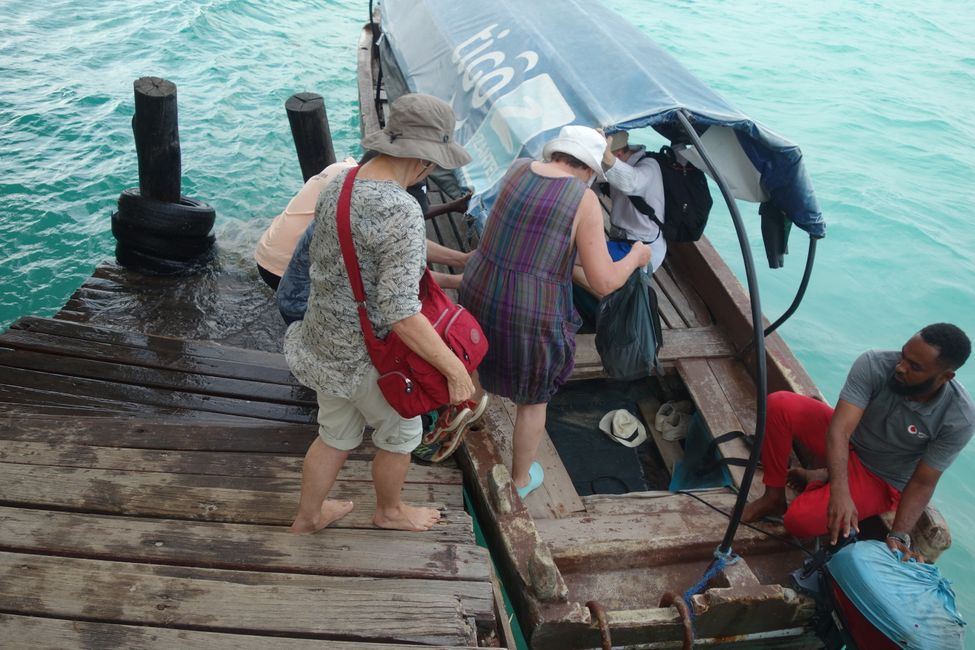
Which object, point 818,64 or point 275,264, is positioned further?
point 818,64

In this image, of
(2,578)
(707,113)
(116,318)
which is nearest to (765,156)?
(707,113)

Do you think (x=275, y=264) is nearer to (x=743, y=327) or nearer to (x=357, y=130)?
(x=743, y=327)

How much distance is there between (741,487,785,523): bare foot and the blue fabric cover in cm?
58

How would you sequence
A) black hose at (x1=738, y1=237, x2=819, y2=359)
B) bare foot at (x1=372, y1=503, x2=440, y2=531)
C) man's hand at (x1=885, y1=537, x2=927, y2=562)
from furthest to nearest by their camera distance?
black hose at (x1=738, y1=237, x2=819, y2=359), man's hand at (x1=885, y1=537, x2=927, y2=562), bare foot at (x1=372, y1=503, x2=440, y2=531)

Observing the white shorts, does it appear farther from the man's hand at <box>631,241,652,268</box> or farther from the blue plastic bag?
the blue plastic bag

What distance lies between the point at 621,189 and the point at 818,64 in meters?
17.1

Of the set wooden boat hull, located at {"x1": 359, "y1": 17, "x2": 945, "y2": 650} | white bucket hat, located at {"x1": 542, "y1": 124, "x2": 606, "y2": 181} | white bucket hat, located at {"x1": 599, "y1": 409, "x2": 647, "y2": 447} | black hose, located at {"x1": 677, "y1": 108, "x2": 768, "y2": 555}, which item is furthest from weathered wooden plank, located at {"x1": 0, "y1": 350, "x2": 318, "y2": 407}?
black hose, located at {"x1": 677, "y1": 108, "x2": 768, "y2": 555}

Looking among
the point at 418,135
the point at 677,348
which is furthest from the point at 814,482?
the point at 418,135

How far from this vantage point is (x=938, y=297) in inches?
402

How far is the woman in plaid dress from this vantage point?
2.77 m

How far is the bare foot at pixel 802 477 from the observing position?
3.67m

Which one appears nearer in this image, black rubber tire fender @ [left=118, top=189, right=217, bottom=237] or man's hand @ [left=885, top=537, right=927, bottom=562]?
man's hand @ [left=885, top=537, right=927, bottom=562]

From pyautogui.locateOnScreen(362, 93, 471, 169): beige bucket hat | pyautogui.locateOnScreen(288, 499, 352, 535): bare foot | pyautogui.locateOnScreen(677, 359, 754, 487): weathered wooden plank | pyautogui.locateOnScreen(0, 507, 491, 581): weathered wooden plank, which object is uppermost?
pyautogui.locateOnScreen(362, 93, 471, 169): beige bucket hat

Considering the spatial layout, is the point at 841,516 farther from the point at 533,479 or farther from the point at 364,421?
the point at 364,421
